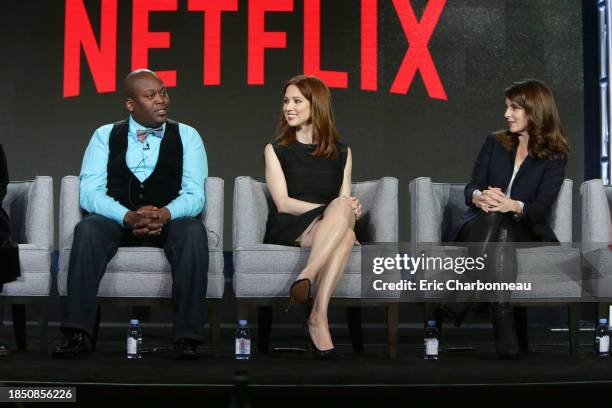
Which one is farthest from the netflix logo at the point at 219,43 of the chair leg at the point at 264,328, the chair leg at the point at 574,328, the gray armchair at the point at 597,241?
the chair leg at the point at 574,328

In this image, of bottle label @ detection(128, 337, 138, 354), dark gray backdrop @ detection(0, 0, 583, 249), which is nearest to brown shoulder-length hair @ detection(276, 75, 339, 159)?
bottle label @ detection(128, 337, 138, 354)

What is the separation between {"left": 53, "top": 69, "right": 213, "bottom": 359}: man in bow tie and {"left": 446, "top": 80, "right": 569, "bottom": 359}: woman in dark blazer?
1.17 meters

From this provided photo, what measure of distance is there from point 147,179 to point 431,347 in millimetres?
1480

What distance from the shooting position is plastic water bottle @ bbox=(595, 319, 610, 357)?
3.98m

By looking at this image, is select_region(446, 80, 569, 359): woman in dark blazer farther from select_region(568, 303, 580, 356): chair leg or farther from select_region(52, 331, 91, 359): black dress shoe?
select_region(52, 331, 91, 359): black dress shoe

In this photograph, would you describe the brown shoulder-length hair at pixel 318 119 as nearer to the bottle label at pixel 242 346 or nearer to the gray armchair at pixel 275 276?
the gray armchair at pixel 275 276

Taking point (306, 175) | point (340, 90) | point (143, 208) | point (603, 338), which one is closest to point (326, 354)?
point (306, 175)

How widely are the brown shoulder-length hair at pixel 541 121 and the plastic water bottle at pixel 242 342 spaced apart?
Result: 155cm

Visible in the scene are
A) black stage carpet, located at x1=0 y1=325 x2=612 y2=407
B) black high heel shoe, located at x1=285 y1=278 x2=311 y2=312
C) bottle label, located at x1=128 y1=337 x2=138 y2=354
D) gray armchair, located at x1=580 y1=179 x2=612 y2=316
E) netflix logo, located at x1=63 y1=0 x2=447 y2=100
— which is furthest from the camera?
netflix logo, located at x1=63 y1=0 x2=447 y2=100

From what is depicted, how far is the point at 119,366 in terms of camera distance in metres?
3.35

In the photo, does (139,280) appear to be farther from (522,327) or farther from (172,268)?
(522,327)

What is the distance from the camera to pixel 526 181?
415cm

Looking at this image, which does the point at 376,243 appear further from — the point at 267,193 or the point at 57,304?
the point at 57,304

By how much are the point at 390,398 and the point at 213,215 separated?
65.2 inches
